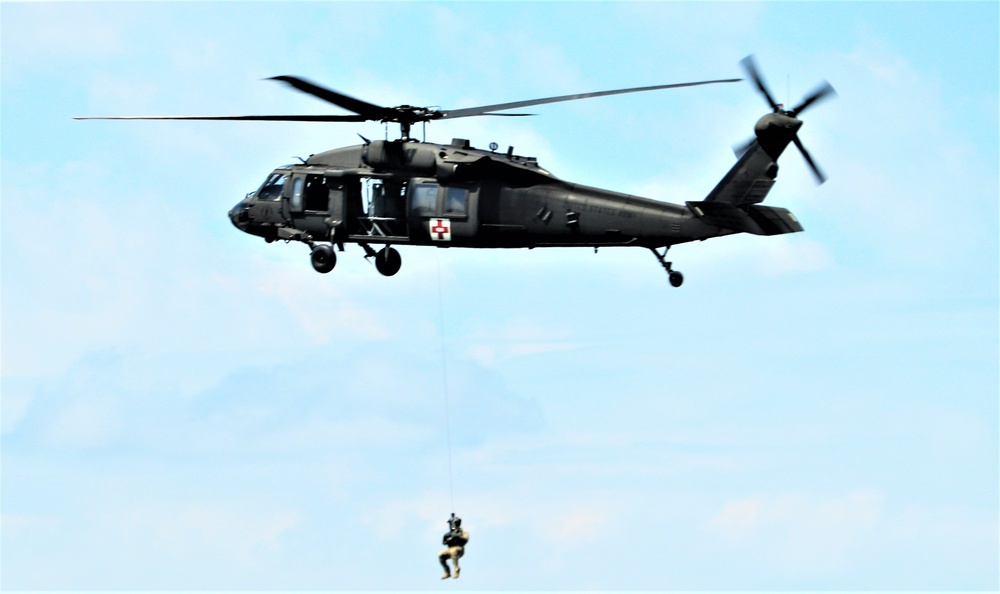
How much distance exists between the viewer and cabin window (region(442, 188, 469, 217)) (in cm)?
4750

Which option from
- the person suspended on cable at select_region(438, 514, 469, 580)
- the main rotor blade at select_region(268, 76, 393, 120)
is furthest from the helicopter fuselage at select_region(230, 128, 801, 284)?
the person suspended on cable at select_region(438, 514, 469, 580)

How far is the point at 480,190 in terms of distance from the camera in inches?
1863

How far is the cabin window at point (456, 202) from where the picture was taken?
47500mm

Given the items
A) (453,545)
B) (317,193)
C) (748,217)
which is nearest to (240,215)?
(317,193)

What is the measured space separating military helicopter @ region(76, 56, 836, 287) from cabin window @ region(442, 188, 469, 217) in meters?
0.03

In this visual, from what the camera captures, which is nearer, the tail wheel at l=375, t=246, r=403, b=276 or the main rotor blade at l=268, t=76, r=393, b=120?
the main rotor blade at l=268, t=76, r=393, b=120

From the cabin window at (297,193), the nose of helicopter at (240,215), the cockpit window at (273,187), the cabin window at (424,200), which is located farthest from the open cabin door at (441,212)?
the nose of helicopter at (240,215)

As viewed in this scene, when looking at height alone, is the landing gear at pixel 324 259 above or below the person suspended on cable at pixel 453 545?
above

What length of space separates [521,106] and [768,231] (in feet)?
24.8

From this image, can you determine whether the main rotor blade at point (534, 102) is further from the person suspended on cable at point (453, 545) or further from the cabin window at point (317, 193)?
the person suspended on cable at point (453, 545)

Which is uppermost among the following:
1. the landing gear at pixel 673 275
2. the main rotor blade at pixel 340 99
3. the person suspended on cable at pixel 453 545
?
the main rotor blade at pixel 340 99

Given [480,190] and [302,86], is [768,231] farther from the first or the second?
[302,86]

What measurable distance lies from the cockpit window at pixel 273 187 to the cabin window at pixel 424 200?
4.99 m

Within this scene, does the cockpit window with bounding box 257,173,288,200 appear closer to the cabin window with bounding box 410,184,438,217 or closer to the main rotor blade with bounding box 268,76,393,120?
the main rotor blade with bounding box 268,76,393,120
